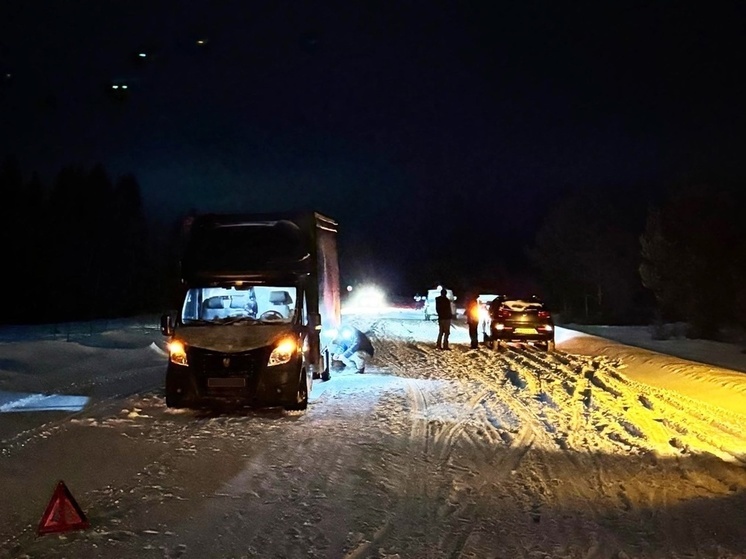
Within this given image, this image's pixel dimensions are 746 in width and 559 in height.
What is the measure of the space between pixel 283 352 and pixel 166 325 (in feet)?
7.31

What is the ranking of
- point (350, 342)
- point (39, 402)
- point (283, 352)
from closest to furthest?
point (283, 352) → point (39, 402) → point (350, 342)

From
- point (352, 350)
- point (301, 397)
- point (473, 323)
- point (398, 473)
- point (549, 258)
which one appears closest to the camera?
point (398, 473)

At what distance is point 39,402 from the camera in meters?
15.1

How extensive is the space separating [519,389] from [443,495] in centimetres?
874

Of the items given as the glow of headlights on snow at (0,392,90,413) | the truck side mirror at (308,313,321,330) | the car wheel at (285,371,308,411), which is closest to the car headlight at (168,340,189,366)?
the car wheel at (285,371,308,411)

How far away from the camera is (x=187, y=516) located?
7.46 m

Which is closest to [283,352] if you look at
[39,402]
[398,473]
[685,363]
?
[398,473]

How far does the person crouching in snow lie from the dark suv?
16.9ft

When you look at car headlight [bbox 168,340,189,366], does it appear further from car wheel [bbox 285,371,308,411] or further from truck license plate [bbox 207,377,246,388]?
car wheel [bbox 285,371,308,411]

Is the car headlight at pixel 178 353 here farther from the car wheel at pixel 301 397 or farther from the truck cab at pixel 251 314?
the car wheel at pixel 301 397

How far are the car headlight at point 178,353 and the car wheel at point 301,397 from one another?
5.85 ft

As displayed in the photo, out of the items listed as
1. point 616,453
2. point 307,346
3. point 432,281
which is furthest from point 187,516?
point 432,281

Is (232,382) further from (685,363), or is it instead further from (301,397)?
(685,363)

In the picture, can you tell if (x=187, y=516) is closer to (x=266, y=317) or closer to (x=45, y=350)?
(x=266, y=317)
